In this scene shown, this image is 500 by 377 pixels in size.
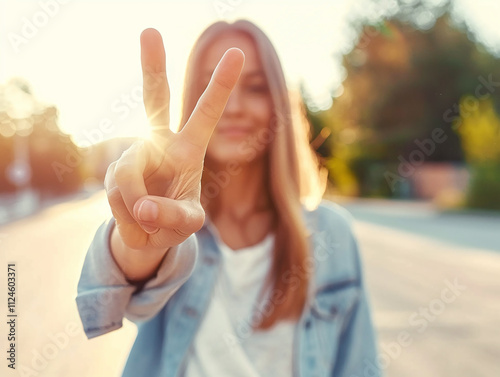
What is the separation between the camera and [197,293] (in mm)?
1786

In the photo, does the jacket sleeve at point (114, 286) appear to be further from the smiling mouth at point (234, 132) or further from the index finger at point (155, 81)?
the smiling mouth at point (234, 132)

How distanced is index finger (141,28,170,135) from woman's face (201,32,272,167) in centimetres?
72

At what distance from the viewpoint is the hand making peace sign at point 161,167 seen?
100cm

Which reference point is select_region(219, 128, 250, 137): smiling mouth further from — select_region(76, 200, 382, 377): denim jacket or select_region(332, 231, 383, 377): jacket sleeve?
select_region(332, 231, 383, 377): jacket sleeve

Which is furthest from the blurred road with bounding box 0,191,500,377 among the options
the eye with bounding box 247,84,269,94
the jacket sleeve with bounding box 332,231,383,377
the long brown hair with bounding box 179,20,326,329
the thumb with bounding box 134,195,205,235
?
the eye with bounding box 247,84,269,94

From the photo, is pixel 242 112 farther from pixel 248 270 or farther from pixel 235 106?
pixel 248 270

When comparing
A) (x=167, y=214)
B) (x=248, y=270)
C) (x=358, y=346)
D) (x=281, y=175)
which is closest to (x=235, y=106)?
(x=281, y=175)

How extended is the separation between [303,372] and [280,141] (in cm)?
73

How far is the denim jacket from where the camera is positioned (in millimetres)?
1418

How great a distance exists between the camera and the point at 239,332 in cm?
178

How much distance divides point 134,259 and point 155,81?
1.45ft

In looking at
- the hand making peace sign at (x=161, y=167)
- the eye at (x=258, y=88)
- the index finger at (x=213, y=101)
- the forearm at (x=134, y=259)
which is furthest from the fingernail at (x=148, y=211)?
the eye at (x=258, y=88)

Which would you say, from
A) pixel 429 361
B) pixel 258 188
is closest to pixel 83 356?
pixel 429 361

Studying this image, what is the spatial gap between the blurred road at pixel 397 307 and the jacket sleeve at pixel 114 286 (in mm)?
92
